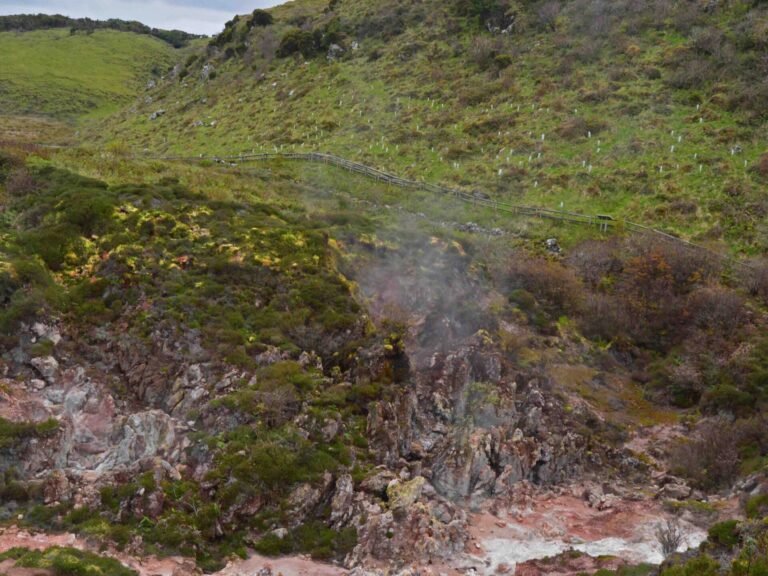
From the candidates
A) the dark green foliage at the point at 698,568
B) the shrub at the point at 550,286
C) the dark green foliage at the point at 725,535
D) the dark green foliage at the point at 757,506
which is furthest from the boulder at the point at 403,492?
the shrub at the point at 550,286

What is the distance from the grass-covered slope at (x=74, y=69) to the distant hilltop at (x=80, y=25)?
4434 mm

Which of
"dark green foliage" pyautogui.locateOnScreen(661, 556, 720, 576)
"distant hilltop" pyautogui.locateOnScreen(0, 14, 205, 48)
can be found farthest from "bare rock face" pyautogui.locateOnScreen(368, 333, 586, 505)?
"distant hilltop" pyautogui.locateOnScreen(0, 14, 205, 48)

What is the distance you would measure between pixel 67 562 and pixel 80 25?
138m

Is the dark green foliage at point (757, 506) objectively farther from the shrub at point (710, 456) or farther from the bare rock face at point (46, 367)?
the bare rock face at point (46, 367)

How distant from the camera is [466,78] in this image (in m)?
52.8

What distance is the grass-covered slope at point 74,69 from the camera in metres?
83.8

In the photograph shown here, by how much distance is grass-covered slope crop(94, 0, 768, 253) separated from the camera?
36719 millimetres

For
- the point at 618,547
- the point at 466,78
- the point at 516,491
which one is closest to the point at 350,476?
the point at 516,491

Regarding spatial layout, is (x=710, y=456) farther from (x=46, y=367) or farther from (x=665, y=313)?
(x=46, y=367)

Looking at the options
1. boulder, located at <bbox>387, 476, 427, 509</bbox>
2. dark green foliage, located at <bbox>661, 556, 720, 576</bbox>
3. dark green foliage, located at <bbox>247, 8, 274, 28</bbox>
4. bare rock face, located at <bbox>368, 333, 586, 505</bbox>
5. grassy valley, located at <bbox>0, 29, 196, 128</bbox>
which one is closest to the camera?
dark green foliage, located at <bbox>661, 556, 720, 576</bbox>

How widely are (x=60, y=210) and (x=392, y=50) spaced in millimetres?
45123

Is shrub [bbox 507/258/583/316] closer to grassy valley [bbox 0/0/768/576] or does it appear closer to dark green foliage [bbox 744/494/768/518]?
grassy valley [bbox 0/0/768/576]

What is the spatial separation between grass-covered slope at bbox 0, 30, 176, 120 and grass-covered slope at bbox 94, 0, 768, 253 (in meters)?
22.6

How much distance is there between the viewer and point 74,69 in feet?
323
